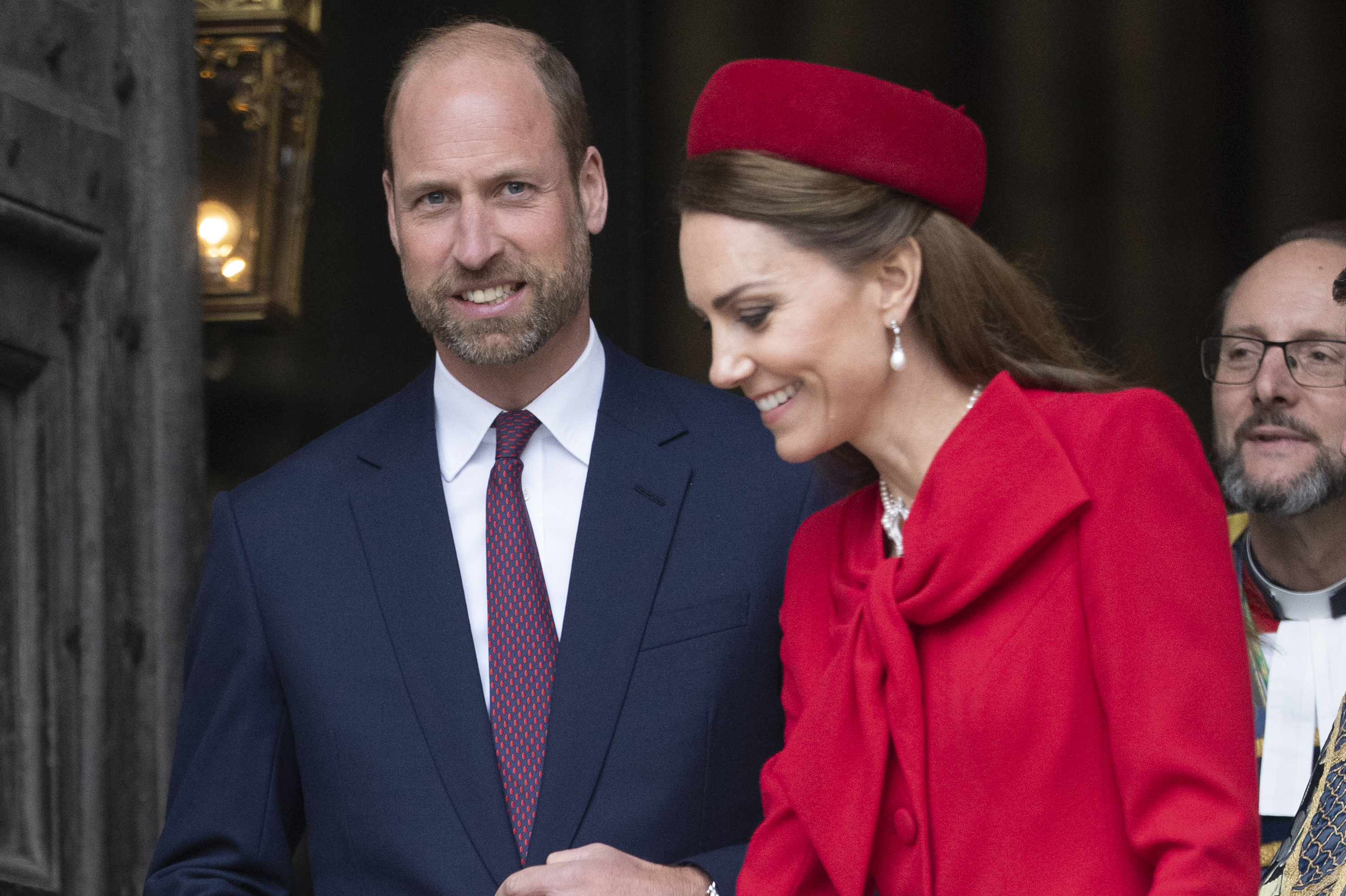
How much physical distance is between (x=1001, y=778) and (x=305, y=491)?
1.12 m

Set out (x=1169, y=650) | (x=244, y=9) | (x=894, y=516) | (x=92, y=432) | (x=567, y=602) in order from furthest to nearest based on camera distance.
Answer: (x=244, y=9) → (x=92, y=432) → (x=567, y=602) → (x=894, y=516) → (x=1169, y=650)

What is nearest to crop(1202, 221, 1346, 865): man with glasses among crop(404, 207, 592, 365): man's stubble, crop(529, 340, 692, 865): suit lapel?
crop(529, 340, 692, 865): suit lapel

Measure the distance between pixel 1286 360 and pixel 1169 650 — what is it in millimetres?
1628

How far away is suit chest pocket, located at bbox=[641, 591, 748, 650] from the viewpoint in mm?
2150

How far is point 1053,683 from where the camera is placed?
5.18 ft

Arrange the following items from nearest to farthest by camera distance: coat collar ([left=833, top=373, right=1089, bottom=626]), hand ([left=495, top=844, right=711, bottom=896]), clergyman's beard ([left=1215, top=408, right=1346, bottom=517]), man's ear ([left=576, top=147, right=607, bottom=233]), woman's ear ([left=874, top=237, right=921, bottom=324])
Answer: coat collar ([left=833, top=373, right=1089, bottom=626]) → woman's ear ([left=874, top=237, right=921, bottom=324]) → hand ([left=495, top=844, right=711, bottom=896]) → man's ear ([left=576, top=147, right=607, bottom=233]) → clergyman's beard ([left=1215, top=408, right=1346, bottom=517])

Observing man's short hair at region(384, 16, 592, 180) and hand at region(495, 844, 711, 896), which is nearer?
hand at region(495, 844, 711, 896)

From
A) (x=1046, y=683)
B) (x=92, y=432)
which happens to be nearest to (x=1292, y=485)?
(x=1046, y=683)

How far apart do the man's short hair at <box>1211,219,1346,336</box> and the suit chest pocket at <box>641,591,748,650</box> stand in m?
1.43

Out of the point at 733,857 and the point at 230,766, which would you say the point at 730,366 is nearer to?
the point at 733,857

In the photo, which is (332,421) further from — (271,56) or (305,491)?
(305,491)

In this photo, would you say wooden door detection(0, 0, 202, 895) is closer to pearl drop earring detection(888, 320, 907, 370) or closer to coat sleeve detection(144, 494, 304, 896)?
coat sleeve detection(144, 494, 304, 896)

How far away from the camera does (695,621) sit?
216cm

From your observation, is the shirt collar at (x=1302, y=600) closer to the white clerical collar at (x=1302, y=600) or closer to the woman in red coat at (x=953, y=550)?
the white clerical collar at (x=1302, y=600)
